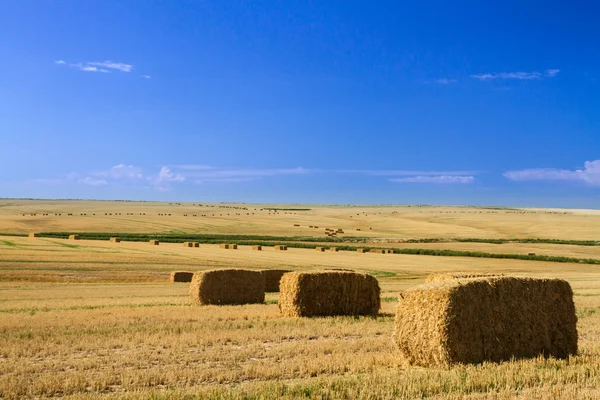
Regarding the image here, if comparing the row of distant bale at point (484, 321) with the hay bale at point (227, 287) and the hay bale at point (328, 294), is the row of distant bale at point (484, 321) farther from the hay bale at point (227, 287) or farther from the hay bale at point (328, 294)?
the hay bale at point (227, 287)

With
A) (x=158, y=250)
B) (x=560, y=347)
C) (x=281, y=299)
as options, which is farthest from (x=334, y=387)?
(x=158, y=250)

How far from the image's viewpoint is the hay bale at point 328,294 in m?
17.7

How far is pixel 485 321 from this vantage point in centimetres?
1079

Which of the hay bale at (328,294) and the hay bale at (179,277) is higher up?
the hay bale at (328,294)

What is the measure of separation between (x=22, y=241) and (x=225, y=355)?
144 ft

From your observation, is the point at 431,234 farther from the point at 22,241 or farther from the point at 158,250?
the point at 22,241

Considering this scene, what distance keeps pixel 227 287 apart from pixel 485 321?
13.3m

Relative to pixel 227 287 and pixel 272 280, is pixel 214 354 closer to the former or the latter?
pixel 227 287

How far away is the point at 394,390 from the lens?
8242 millimetres

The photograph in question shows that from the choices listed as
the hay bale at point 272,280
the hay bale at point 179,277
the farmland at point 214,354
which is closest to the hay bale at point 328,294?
the farmland at point 214,354

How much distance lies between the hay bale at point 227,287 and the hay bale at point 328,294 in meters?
4.63

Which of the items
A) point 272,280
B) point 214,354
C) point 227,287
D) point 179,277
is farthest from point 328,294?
point 179,277

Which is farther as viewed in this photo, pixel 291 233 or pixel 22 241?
pixel 291 233

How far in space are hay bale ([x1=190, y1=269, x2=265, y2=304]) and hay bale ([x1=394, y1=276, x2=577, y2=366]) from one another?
12016mm
